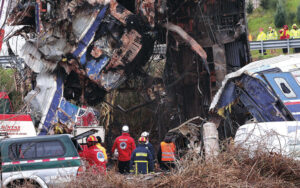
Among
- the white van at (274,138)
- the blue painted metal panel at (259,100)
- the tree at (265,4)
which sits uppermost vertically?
the tree at (265,4)

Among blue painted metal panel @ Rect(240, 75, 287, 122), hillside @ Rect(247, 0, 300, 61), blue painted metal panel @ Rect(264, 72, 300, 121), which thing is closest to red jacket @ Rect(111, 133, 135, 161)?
blue painted metal panel @ Rect(240, 75, 287, 122)

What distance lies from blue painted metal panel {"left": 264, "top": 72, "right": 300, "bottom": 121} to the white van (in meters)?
0.91

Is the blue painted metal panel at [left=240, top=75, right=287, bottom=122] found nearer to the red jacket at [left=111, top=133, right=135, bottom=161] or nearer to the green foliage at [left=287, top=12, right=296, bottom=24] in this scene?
the red jacket at [left=111, top=133, right=135, bottom=161]

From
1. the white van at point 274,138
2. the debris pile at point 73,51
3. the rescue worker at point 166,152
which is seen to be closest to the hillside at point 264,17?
the debris pile at point 73,51

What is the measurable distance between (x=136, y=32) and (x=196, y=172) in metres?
7.38

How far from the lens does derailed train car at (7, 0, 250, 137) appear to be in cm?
1377

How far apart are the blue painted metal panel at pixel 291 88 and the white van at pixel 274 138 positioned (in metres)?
0.91

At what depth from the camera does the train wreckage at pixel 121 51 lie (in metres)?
13.8

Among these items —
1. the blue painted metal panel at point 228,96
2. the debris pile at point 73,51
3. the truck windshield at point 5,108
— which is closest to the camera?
the blue painted metal panel at point 228,96

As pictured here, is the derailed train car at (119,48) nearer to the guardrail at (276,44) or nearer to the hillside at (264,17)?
the guardrail at (276,44)

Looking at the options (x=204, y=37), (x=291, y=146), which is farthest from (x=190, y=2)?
(x=291, y=146)

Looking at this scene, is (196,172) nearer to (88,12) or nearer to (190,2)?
(88,12)

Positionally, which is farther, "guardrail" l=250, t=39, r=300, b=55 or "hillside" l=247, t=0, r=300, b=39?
"hillside" l=247, t=0, r=300, b=39

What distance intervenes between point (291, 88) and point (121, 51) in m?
5.65
